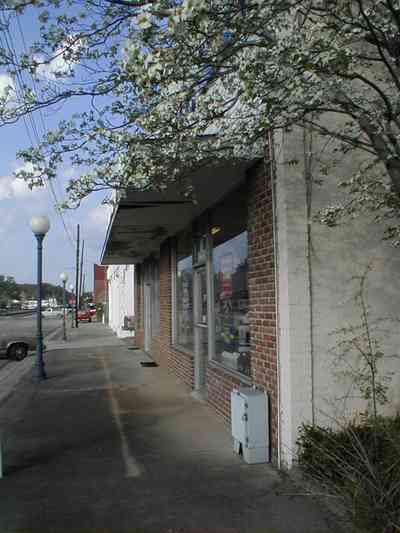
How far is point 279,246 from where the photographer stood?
560 centimetres

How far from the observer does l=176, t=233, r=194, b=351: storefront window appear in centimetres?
1066

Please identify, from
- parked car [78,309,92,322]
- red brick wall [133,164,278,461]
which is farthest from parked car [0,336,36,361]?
parked car [78,309,92,322]

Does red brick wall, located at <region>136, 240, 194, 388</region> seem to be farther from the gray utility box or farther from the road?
the road

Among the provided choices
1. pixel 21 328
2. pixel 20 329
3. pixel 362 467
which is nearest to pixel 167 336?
pixel 362 467

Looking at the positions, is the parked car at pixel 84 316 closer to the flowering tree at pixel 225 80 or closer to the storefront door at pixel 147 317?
the storefront door at pixel 147 317

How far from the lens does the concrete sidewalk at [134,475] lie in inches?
170

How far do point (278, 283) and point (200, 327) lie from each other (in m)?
4.13

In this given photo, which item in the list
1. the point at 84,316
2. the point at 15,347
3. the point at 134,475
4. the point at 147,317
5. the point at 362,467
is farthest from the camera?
the point at 84,316

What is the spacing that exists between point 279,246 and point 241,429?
1.94 meters

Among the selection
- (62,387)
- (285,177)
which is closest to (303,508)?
(285,177)

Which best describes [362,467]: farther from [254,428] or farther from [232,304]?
[232,304]

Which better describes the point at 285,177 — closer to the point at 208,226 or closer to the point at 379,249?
the point at 379,249

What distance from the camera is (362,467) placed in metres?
4.25

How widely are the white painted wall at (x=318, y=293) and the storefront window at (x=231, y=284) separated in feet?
5.17
